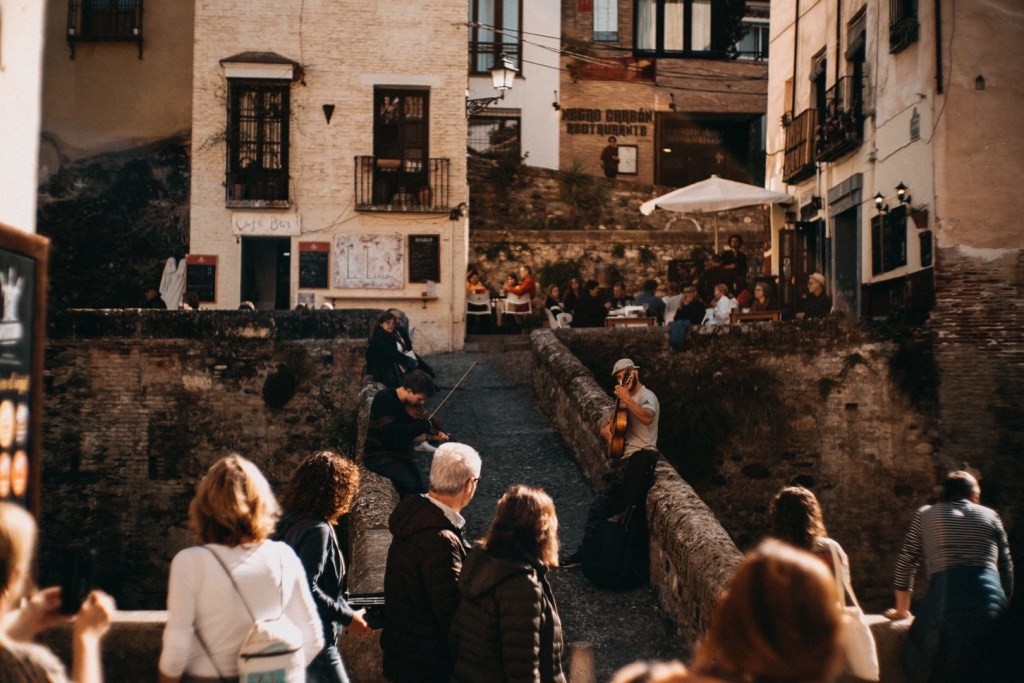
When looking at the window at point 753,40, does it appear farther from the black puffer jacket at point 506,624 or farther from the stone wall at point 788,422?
the black puffer jacket at point 506,624

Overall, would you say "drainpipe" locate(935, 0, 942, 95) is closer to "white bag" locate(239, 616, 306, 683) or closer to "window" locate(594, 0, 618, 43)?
"white bag" locate(239, 616, 306, 683)

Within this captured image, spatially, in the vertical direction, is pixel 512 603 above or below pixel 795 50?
below

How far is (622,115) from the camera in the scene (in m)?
27.7

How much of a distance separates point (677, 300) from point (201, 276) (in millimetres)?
8192

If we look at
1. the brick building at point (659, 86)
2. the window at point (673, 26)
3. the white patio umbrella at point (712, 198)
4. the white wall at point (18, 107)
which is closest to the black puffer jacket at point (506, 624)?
the white wall at point (18, 107)

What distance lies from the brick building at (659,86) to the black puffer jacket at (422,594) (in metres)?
23.0

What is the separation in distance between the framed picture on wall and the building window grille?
12.0 meters

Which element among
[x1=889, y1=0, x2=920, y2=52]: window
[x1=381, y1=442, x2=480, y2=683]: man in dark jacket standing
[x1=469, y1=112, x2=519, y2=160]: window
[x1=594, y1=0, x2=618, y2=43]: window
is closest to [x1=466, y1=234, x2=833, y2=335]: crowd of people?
[x1=889, y1=0, x2=920, y2=52]: window

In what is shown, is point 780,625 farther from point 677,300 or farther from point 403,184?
point 403,184

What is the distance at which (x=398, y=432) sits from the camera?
293 inches

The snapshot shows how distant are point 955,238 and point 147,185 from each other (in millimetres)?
14329

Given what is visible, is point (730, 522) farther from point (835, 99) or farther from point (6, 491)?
point (6, 491)

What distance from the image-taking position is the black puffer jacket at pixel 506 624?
4.28 metres

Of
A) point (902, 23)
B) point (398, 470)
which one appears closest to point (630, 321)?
point (902, 23)
